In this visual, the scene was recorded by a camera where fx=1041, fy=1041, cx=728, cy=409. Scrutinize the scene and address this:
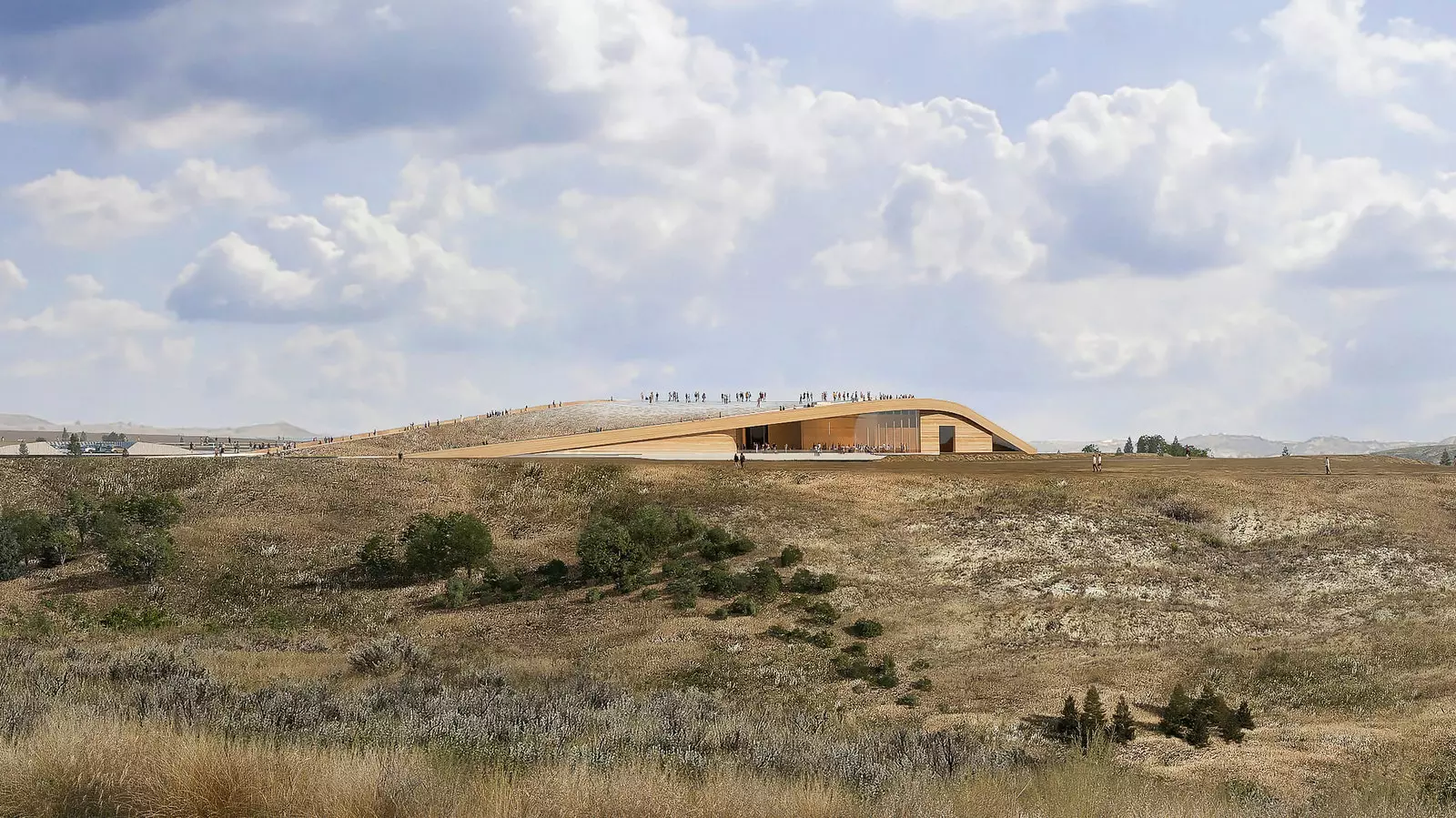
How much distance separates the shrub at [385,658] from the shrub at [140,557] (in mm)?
14717

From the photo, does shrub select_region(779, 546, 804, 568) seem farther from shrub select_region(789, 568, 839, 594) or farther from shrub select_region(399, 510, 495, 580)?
shrub select_region(399, 510, 495, 580)

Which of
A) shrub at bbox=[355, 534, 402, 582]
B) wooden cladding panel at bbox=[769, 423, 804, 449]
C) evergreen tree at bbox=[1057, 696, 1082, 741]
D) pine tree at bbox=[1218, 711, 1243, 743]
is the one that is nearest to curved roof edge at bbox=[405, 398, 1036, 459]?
wooden cladding panel at bbox=[769, 423, 804, 449]

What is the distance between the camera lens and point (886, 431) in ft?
220

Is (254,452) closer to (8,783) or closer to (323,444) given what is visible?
(323,444)

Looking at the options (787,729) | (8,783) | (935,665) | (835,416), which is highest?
(835,416)

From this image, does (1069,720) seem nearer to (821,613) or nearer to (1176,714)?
(1176,714)

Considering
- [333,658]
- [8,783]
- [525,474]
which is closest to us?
[8,783]

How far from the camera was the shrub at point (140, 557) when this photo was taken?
3428 centimetres

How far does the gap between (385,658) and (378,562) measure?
13454 millimetres

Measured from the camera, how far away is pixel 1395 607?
30.0m

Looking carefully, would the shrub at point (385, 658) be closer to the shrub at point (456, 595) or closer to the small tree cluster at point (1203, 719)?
the shrub at point (456, 595)

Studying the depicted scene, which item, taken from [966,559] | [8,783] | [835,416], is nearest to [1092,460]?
[835,416]

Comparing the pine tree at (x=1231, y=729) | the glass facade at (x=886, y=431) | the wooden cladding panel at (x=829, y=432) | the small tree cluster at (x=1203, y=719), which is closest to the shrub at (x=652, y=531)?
the small tree cluster at (x=1203, y=719)

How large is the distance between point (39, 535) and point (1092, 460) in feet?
155
